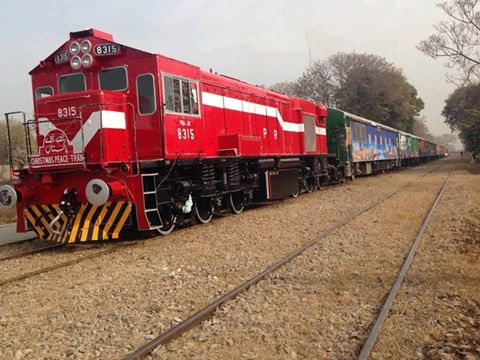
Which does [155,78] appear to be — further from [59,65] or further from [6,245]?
[6,245]

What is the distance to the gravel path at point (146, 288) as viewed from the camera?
14.5 feet

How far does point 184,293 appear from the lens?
5.82 metres

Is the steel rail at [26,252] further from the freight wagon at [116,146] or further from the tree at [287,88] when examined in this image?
the tree at [287,88]

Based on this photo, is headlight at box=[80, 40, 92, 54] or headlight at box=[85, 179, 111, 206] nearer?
headlight at box=[85, 179, 111, 206]

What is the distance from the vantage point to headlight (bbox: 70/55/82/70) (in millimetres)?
9562

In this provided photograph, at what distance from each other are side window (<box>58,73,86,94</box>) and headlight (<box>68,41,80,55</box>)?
17.6 inches

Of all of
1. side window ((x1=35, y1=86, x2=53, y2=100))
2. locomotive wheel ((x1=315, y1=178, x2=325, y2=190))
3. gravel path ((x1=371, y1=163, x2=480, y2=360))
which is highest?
side window ((x1=35, y1=86, x2=53, y2=100))

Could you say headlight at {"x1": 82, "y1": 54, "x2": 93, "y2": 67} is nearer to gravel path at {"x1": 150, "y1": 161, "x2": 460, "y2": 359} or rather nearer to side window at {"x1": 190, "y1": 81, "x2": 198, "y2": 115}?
side window at {"x1": 190, "y1": 81, "x2": 198, "y2": 115}

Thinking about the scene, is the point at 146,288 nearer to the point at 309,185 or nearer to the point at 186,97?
the point at 186,97

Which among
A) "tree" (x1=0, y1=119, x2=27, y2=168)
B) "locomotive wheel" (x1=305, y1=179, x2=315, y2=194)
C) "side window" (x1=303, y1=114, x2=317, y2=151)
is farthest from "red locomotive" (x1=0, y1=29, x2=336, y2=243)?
"locomotive wheel" (x1=305, y1=179, x2=315, y2=194)

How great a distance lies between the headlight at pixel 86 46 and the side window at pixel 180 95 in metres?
1.65

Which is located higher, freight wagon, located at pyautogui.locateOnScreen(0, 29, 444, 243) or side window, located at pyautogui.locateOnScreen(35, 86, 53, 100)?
side window, located at pyautogui.locateOnScreen(35, 86, 53, 100)

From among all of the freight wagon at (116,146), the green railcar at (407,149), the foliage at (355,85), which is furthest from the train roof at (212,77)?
the foliage at (355,85)

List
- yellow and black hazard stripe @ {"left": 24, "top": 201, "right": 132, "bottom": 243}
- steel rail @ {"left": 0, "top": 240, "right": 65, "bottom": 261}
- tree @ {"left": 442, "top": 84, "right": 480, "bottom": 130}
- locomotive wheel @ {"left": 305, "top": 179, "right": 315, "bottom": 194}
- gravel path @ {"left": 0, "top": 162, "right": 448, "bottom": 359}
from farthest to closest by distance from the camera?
1. tree @ {"left": 442, "top": 84, "right": 480, "bottom": 130}
2. locomotive wheel @ {"left": 305, "top": 179, "right": 315, "bottom": 194}
3. yellow and black hazard stripe @ {"left": 24, "top": 201, "right": 132, "bottom": 243}
4. steel rail @ {"left": 0, "top": 240, "right": 65, "bottom": 261}
5. gravel path @ {"left": 0, "top": 162, "right": 448, "bottom": 359}
